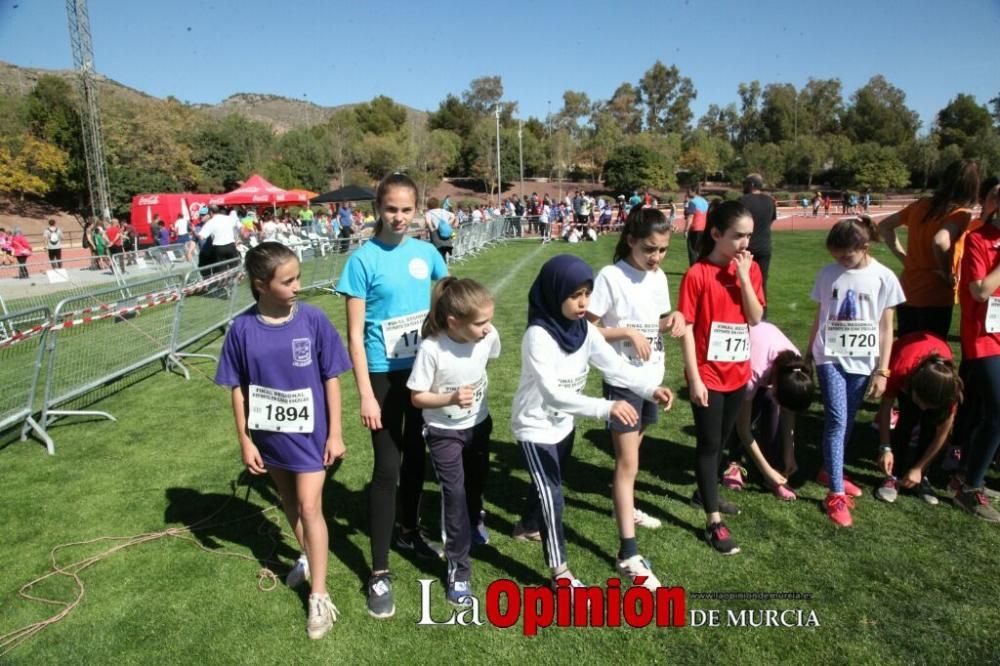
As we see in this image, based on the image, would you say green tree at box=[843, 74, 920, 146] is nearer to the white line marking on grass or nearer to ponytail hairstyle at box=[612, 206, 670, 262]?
the white line marking on grass

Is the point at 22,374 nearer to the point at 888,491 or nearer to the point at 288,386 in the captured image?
the point at 288,386

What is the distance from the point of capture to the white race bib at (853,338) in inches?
145

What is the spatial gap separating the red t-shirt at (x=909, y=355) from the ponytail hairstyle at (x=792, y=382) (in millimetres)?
544

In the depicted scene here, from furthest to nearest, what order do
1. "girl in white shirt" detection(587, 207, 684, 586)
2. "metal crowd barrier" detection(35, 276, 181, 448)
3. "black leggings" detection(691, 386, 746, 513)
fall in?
"metal crowd barrier" detection(35, 276, 181, 448), "black leggings" detection(691, 386, 746, 513), "girl in white shirt" detection(587, 207, 684, 586)

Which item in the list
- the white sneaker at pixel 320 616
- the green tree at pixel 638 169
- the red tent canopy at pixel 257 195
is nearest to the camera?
the white sneaker at pixel 320 616

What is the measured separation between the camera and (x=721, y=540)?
3477 mm

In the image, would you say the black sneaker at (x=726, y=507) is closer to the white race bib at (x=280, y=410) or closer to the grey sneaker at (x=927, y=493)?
the grey sneaker at (x=927, y=493)

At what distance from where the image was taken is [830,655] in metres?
2.71

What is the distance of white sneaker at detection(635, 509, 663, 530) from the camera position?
3.77 meters

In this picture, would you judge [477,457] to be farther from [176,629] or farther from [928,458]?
[928,458]

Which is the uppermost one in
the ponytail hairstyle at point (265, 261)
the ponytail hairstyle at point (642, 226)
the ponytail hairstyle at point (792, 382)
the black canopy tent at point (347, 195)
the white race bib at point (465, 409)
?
the black canopy tent at point (347, 195)

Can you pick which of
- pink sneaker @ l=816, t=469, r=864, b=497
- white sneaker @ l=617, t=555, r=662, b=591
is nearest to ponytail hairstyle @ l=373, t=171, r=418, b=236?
white sneaker @ l=617, t=555, r=662, b=591

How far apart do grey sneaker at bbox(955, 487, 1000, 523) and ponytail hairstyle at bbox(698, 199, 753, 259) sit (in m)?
2.31

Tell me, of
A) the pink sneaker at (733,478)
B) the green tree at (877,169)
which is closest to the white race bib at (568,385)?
the pink sneaker at (733,478)
